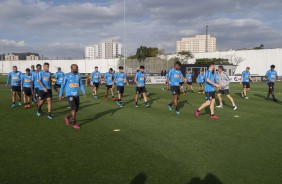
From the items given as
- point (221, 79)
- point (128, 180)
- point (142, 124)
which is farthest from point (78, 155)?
point (221, 79)

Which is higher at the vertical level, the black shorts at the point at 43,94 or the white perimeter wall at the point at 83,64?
the white perimeter wall at the point at 83,64

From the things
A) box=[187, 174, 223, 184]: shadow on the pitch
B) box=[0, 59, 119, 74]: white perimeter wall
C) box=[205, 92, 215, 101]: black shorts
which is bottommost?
box=[187, 174, 223, 184]: shadow on the pitch

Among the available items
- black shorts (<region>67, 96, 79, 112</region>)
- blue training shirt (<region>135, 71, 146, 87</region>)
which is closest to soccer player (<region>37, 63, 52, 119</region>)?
black shorts (<region>67, 96, 79, 112</region>)

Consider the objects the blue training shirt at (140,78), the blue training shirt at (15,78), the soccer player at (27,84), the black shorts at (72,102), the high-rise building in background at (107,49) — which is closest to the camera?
the black shorts at (72,102)

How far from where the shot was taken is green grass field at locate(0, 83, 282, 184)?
470cm

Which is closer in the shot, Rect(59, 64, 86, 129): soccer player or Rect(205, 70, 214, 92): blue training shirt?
Rect(59, 64, 86, 129): soccer player

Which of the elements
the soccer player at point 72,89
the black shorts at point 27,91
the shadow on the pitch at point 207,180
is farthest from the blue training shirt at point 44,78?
the shadow on the pitch at point 207,180

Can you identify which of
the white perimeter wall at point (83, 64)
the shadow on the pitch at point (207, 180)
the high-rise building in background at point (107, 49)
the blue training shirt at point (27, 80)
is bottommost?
the shadow on the pitch at point (207, 180)

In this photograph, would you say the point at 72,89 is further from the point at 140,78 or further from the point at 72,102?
the point at 140,78

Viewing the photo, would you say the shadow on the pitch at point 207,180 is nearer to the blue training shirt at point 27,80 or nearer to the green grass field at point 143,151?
the green grass field at point 143,151

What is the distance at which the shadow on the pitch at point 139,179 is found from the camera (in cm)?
448

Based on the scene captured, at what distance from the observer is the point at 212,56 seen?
63906mm

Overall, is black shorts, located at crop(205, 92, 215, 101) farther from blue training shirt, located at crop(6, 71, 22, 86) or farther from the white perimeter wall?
the white perimeter wall

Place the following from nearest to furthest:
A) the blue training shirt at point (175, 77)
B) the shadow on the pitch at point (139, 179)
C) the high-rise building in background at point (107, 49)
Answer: the shadow on the pitch at point (139, 179) → the blue training shirt at point (175, 77) → the high-rise building in background at point (107, 49)
